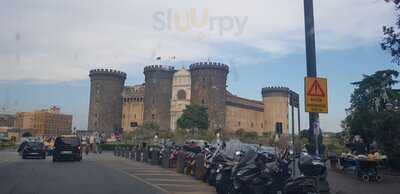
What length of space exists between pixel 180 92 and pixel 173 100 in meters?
2.25

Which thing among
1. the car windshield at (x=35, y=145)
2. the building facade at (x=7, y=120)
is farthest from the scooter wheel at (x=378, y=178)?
the building facade at (x=7, y=120)

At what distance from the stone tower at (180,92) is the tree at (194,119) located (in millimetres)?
13534

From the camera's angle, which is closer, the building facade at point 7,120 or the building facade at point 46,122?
the building facade at point 46,122

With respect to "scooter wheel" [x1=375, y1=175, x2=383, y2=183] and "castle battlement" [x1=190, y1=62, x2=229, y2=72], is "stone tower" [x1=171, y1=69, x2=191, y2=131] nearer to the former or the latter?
"castle battlement" [x1=190, y1=62, x2=229, y2=72]

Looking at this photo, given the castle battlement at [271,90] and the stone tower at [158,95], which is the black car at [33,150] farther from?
the castle battlement at [271,90]

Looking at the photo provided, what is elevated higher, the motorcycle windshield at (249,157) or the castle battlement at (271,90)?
the castle battlement at (271,90)

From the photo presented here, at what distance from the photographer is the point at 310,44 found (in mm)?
10852

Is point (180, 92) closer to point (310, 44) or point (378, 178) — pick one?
point (378, 178)

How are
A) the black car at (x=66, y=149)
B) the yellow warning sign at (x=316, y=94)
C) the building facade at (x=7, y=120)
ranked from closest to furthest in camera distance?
1. the yellow warning sign at (x=316, y=94)
2. the black car at (x=66, y=149)
3. the building facade at (x=7, y=120)

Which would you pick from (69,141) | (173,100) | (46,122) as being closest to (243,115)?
(173,100)

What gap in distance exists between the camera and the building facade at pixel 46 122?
12038 centimetres

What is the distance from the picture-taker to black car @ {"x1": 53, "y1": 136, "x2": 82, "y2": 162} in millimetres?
27641

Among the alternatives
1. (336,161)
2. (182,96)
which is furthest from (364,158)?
(182,96)

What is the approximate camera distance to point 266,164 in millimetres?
10078
